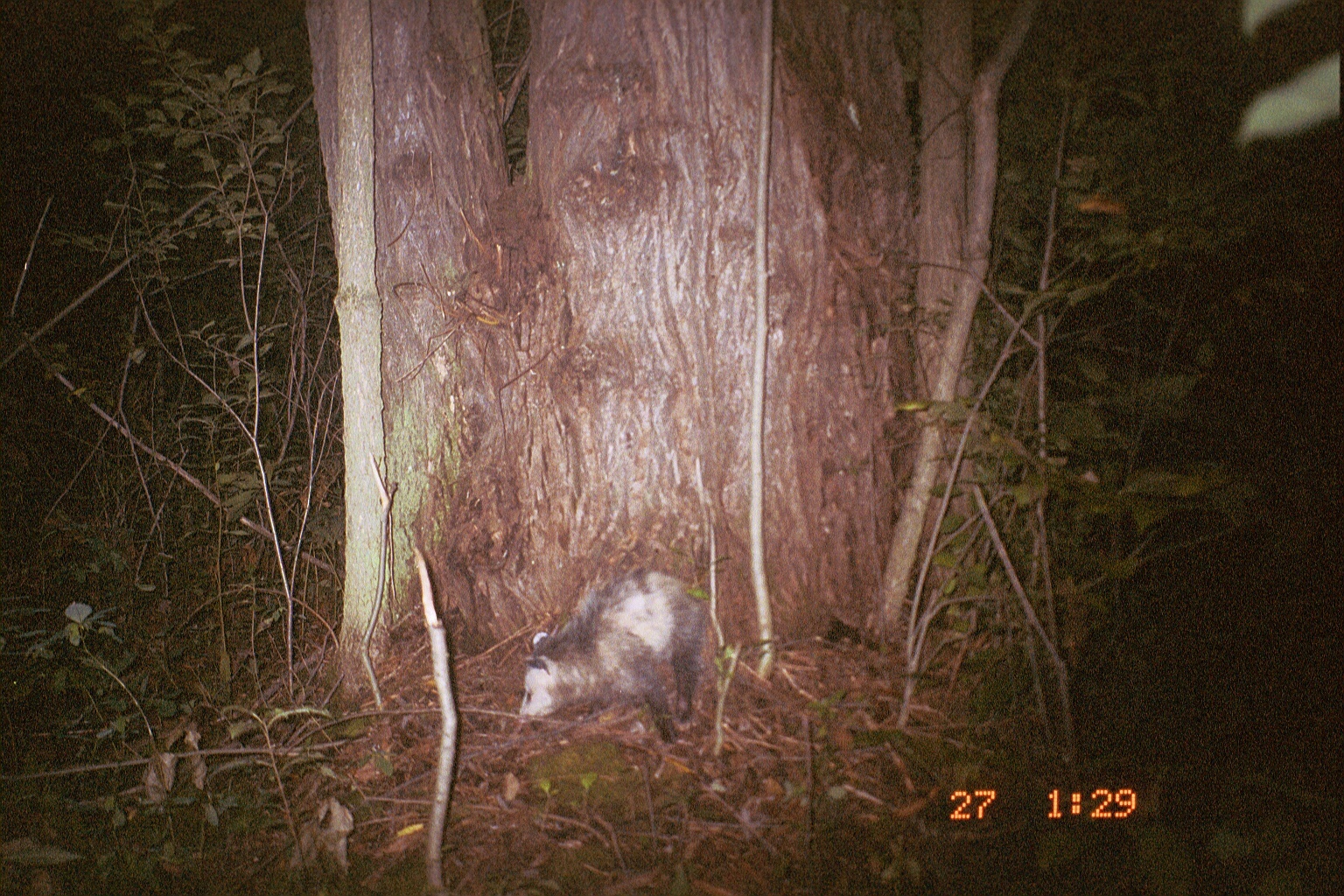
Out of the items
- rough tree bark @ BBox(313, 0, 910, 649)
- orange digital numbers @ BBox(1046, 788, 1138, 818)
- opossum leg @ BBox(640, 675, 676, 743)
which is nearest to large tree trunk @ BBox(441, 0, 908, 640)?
rough tree bark @ BBox(313, 0, 910, 649)

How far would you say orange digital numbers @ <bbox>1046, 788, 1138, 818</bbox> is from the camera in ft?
6.97

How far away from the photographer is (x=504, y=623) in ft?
10.5

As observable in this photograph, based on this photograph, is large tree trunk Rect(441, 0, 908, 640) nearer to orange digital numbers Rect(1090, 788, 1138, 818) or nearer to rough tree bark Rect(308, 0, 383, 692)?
rough tree bark Rect(308, 0, 383, 692)

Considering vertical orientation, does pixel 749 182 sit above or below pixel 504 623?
above

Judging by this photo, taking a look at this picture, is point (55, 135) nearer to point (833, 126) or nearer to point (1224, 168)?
point (833, 126)

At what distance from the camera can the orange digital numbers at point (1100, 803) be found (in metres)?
2.12

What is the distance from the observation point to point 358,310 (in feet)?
9.22

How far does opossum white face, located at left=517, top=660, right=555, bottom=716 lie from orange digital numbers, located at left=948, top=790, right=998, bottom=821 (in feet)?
5.22

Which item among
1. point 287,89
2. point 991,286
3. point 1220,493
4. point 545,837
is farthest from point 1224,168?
point 287,89

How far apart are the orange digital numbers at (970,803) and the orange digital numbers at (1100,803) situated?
0.22 meters

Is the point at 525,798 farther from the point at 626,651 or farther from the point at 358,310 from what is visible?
the point at 358,310

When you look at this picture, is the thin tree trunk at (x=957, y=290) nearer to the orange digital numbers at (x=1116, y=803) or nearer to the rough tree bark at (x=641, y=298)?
the rough tree bark at (x=641, y=298)

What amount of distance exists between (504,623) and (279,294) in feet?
12.7

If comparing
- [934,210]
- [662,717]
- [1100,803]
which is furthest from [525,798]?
[934,210]
